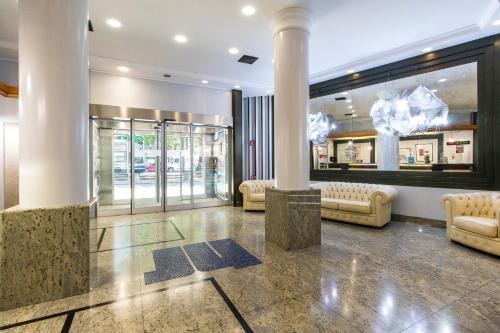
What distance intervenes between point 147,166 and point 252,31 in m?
4.50

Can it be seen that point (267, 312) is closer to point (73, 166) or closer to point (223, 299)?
point (223, 299)

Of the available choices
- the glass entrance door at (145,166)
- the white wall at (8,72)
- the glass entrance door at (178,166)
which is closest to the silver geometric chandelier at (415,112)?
the glass entrance door at (145,166)

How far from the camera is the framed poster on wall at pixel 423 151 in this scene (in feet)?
16.9

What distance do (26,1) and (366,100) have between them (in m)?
6.50

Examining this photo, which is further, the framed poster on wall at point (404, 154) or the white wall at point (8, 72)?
the framed poster on wall at point (404, 154)

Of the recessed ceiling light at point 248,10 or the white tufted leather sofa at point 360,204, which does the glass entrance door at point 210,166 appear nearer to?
the white tufted leather sofa at point 360,204

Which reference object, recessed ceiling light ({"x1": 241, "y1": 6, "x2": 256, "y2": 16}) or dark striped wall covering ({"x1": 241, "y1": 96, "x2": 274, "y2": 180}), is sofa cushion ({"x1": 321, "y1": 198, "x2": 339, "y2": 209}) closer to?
dark striped wall covering ({"x1": 241, "y1": 96, "x2": 274, "y2": 180})

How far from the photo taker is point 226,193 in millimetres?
7816

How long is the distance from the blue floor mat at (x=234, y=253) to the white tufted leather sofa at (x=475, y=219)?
3.31m

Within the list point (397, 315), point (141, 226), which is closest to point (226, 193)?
point (141, 226)

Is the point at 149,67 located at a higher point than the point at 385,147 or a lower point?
higher

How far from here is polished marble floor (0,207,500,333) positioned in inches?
79.4

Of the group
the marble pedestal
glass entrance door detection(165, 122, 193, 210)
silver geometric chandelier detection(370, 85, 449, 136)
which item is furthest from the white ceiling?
the marble pedestal

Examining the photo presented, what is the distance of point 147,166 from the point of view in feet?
22.0
